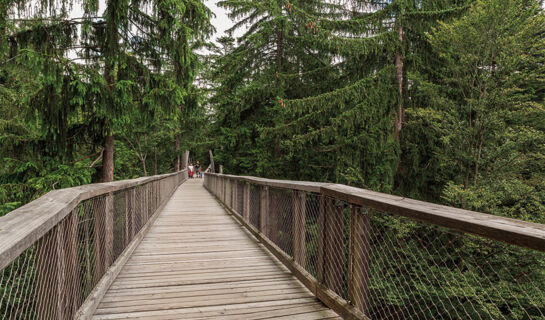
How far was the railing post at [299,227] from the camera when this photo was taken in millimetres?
3449

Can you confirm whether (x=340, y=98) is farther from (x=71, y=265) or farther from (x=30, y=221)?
(x=30, y=221)

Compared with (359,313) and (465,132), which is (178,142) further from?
(359,313)

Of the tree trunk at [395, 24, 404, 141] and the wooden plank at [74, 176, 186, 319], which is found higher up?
the tree trunk at [395, 24, 404, 141]

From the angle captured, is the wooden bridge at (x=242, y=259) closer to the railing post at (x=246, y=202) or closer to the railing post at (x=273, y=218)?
the railing post at (x=273, y=218)

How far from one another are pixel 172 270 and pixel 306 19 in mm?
11764

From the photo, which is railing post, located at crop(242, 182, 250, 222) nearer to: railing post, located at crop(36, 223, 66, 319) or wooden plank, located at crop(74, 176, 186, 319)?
wooden plank, located at crop(74, 176, 186, 319)

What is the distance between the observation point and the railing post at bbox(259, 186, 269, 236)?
15.8 ft

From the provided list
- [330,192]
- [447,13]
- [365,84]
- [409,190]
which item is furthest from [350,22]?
[330,192]

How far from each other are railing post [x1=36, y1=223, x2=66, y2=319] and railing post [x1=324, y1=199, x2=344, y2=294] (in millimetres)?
2150

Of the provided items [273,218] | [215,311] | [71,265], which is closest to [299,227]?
[273,218]

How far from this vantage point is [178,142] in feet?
95.8

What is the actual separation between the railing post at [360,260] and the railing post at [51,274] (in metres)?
2.14

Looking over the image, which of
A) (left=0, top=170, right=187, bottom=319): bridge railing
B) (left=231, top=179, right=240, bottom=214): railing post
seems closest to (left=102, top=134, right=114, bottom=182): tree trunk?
(left=231, top=179, right=240, bottom=214): railing post

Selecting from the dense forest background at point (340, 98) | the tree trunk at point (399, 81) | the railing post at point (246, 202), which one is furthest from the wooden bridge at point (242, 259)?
the tree trunk at point (399, 81)
